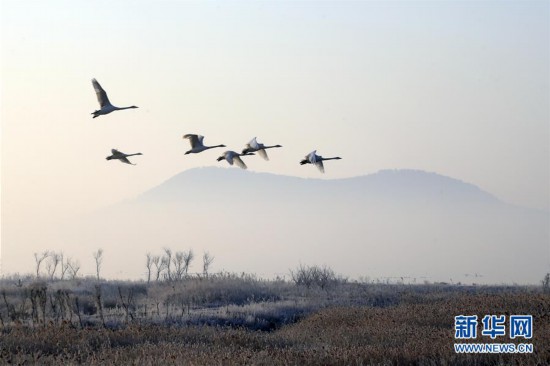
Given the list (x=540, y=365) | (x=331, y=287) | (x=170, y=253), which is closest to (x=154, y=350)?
(x=540, y=365)

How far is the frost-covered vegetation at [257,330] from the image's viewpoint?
39.9 feet

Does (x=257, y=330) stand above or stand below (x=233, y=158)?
below

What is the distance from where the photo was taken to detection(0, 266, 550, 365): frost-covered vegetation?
1216 cm

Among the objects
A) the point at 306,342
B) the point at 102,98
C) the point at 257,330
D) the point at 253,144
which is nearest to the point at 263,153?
the point at 253,144

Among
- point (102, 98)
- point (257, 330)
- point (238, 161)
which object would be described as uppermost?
point (102, 98)

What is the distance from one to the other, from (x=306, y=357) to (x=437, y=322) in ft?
21.8

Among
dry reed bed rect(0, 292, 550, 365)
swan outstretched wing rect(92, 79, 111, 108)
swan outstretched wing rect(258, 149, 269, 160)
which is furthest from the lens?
swan outstretched wing rect(92, 79, 111, 108)

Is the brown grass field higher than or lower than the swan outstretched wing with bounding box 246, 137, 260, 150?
lower

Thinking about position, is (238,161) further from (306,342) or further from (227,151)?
(306,342)

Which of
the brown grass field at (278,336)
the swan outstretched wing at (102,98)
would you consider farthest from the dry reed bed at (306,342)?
the swan outstretched wing at (102,98)

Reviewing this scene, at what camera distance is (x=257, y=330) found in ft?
65.2

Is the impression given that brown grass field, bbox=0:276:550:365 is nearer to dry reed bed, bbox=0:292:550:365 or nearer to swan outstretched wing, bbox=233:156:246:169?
dry reed bed, bbox=0:292:550:365

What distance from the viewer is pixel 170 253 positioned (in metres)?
40.9

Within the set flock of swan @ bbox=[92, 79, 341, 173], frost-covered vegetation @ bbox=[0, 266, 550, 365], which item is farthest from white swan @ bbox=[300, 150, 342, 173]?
frost-covered vegetation @ bbox=[0, 266, 550, 365]
